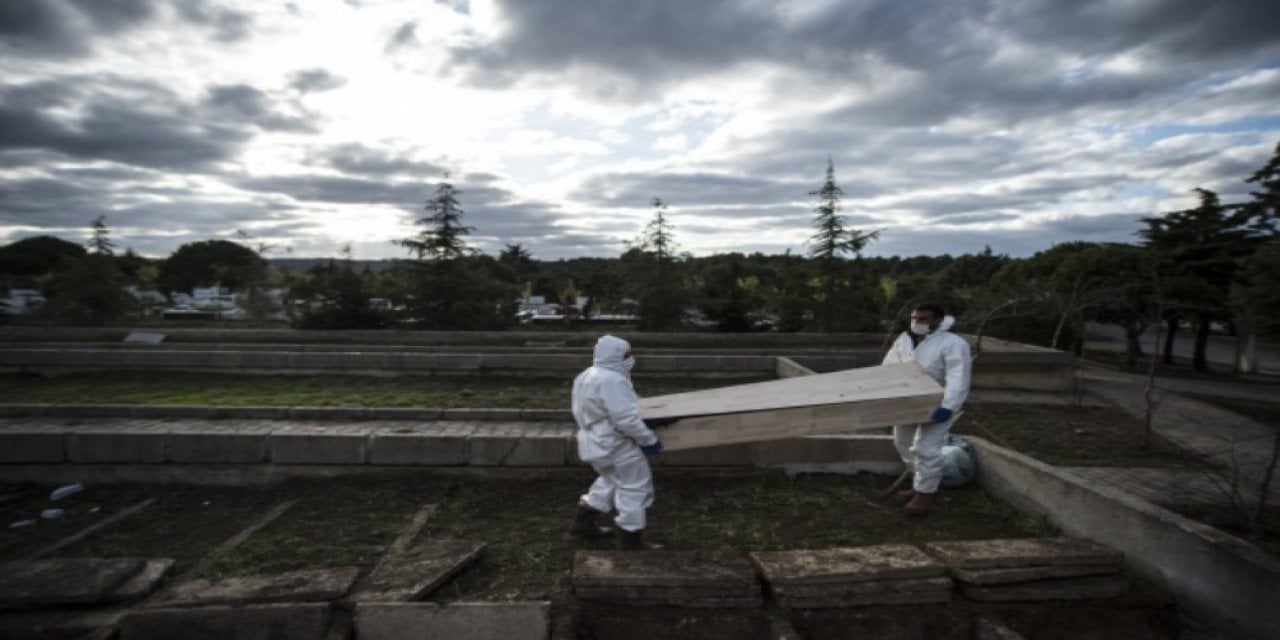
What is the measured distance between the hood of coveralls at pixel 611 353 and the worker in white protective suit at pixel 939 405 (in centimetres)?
266

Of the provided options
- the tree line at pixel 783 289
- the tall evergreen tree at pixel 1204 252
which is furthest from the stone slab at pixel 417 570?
the tall evergreen tree at pixel 1204 252

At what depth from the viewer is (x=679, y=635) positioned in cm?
363

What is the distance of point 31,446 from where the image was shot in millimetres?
5855

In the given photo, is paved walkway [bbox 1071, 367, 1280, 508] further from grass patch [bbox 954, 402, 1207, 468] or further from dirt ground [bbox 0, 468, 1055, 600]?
dirt ground [bbox 0, 468, 1055, 600]

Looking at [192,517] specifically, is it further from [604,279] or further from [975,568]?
[604,279]

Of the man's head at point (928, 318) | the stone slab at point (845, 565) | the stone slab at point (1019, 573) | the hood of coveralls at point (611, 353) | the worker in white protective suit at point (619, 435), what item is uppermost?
the man's head at point (928, 318)

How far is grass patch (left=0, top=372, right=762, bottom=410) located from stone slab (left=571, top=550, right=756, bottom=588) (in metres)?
4.31

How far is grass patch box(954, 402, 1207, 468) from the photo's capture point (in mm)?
6812

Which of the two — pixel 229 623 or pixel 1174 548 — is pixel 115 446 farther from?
pixel 1174 548

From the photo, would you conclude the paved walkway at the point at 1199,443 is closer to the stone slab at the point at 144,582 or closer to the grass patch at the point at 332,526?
the grass patch at the point at 332,526

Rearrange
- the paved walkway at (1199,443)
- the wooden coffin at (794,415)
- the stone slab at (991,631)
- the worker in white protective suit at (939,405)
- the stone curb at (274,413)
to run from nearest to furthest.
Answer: the stone slab at (991,631)
the wooden coffin at (794,415)
the worker in white protective suit at (939,405)
the paved walkway at (1199,443)
the stone curb at (274,413)

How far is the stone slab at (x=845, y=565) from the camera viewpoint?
12.3ft

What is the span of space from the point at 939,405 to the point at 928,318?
100 centimetres

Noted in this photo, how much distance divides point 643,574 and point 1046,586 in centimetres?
268
